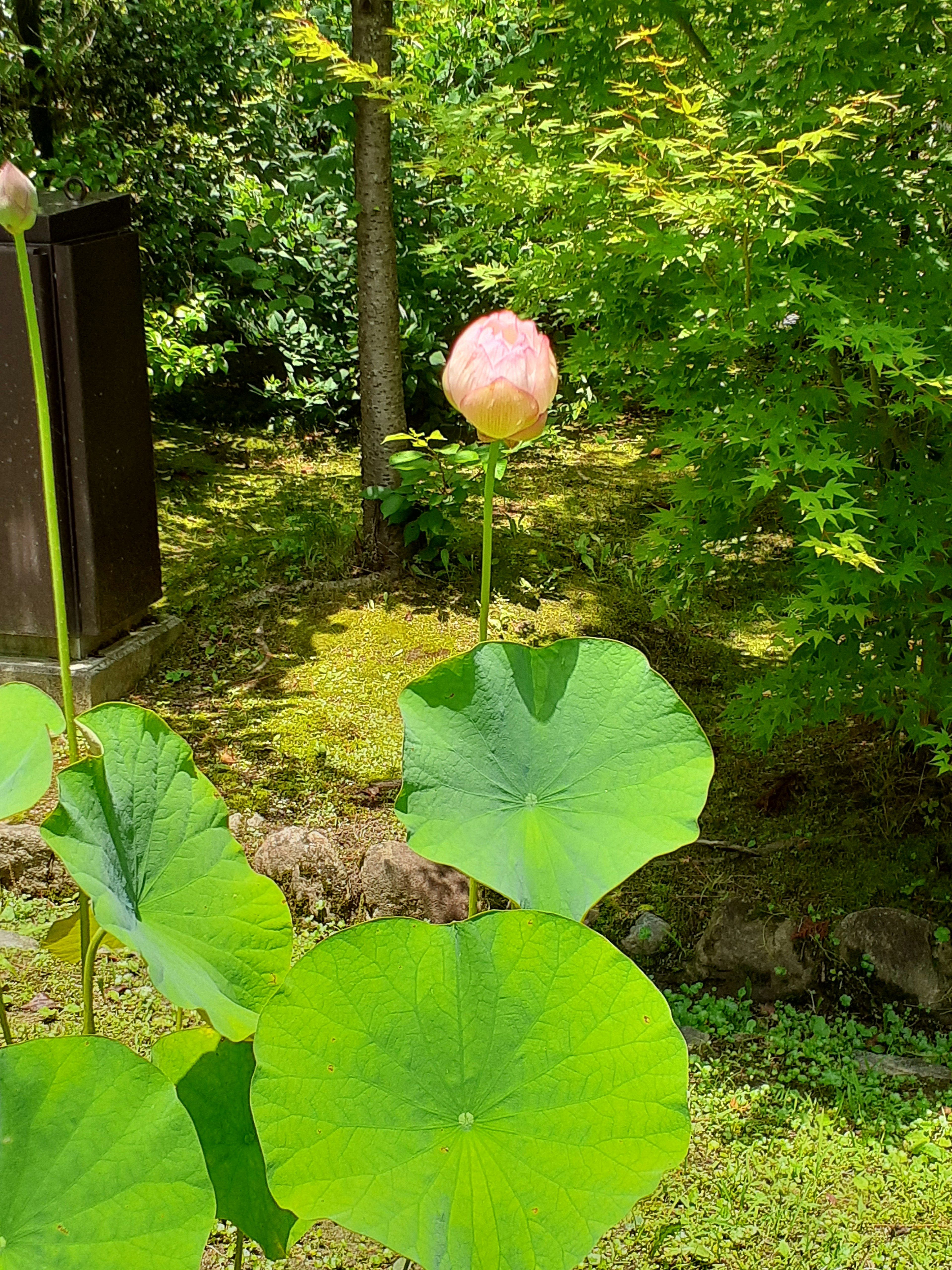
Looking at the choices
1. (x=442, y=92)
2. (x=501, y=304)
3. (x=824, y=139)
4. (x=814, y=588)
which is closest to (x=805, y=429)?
(x=814, y=588)

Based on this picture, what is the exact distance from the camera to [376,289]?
3.62m

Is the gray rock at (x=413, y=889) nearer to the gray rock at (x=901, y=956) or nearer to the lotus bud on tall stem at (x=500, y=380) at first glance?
the gray rock at (x=901, y=956)

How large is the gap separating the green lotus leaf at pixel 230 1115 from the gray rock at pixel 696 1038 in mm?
1294

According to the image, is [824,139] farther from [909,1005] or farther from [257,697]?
[257,697]

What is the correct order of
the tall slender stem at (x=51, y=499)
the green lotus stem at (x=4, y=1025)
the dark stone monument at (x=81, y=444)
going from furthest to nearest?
the dark stone monument at (x=81, y=444) < the green lotus stem at (x=4, y=1025) < the tall slender stem at (x=51, y=499)

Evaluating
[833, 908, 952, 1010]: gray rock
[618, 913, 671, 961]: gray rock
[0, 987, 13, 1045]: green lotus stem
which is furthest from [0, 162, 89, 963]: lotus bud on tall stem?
[833, 908, 952, 1010]: gray rock

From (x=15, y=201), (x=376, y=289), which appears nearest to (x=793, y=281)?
(x=15, y=201)

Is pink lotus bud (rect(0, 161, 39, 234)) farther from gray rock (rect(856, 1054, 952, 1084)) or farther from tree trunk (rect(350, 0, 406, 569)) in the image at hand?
tree trunk (rect(350, 0, 406, 569))

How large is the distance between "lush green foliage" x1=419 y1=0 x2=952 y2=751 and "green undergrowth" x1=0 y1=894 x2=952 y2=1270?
24.1 inches

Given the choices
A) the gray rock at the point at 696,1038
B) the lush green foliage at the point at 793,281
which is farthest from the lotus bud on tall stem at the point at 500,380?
the gray rock at the point at 696,1038

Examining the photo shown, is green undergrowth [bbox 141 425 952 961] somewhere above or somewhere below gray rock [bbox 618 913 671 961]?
above

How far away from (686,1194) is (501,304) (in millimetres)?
4116

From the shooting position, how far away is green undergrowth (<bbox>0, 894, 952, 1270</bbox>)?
1681 millimetres

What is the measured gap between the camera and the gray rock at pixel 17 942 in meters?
2.15
